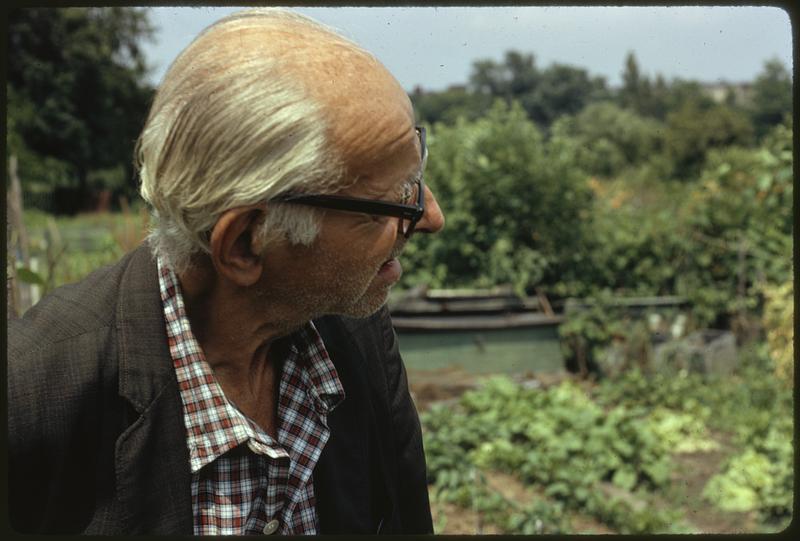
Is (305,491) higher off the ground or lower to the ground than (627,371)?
higher

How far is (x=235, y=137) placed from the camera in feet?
3.89

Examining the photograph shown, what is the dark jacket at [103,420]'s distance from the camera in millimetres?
1198

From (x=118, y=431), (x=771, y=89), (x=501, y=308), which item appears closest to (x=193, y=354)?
(x=118, y=431)

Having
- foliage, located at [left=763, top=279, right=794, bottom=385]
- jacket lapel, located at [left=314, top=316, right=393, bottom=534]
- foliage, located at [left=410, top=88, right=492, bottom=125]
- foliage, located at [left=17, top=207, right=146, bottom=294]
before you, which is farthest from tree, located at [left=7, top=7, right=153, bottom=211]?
jacket lapel, located at [left=314, top=316, right=393, bottom=534]

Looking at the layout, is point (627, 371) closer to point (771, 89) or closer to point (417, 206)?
point (417, 206)

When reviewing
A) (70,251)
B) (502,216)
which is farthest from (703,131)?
(70,251)

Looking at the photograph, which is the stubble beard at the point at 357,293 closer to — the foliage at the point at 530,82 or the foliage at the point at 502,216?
the foliage at the point at 502,216

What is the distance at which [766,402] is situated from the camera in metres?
5.62

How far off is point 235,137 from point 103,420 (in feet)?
1.56

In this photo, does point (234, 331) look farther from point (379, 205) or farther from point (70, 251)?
point (70, 251)

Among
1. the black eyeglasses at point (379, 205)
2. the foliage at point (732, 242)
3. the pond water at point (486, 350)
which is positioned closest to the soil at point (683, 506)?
the pond water at point (486, 350)

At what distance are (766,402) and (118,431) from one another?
5319 millimetres

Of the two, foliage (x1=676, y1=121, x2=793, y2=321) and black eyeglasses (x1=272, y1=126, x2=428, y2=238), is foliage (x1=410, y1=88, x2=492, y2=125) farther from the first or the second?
black eyeglasses (x1=272, y1=126, x2=428, y2=238)

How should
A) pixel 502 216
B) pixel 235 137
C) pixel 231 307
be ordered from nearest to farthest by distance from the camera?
pixel 235 137, pixel 231 307, pixel 502 216
